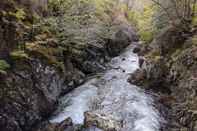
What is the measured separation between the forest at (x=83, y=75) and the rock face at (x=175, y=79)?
0.04m

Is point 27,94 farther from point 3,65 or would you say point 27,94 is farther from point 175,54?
point 175,54

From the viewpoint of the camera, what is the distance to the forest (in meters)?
10.7

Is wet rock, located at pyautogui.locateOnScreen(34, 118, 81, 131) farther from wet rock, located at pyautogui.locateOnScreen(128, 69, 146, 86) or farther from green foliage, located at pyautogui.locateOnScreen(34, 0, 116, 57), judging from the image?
wet rock, located at pyautogui.locateOnScreen(128, 69, 146, 86)

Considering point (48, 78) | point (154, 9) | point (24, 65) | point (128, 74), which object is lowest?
point (128, 74)

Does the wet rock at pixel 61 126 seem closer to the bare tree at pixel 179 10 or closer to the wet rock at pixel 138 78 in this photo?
the wet rock at pixel 138 78

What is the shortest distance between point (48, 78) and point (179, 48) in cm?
666

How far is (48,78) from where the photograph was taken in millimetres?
12445

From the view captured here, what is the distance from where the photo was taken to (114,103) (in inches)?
526

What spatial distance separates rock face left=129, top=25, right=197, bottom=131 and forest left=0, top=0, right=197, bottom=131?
4cm

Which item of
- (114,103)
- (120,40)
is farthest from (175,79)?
(120,40)

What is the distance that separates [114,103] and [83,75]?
371 centimetres

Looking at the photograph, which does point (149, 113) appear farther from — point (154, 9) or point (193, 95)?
point (154, 9)

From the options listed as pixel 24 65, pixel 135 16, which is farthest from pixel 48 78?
pixel 135 16

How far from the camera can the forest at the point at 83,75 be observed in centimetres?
1070
